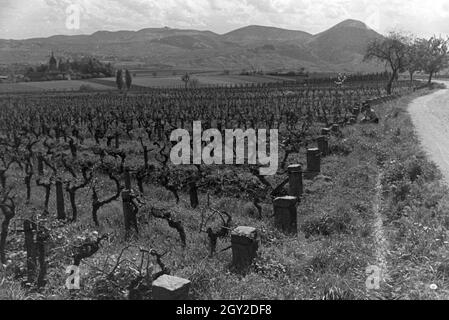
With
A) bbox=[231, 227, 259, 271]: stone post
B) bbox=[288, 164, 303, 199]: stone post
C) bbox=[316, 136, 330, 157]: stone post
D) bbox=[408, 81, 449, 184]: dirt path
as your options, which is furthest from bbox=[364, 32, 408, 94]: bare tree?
bbox=[231, 227, 259, 271]: stone post

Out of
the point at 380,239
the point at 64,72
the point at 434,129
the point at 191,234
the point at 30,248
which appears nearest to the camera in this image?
the point at 30,248

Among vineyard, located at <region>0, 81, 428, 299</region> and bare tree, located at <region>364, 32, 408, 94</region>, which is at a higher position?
bare tree, located at <region>364, 32, 408, 94</region>

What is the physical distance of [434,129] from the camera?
18.6 meters

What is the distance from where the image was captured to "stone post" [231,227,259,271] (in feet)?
21.8

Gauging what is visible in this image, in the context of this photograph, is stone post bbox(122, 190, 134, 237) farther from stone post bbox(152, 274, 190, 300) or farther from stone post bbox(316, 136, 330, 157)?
stone post bbox(316, 136, 330, 157)

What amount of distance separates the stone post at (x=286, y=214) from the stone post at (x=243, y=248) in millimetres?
1725

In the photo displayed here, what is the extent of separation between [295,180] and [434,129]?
1033 centimetres

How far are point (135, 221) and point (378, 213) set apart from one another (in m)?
4.98

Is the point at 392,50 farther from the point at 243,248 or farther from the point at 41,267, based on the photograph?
the point at 41,267
